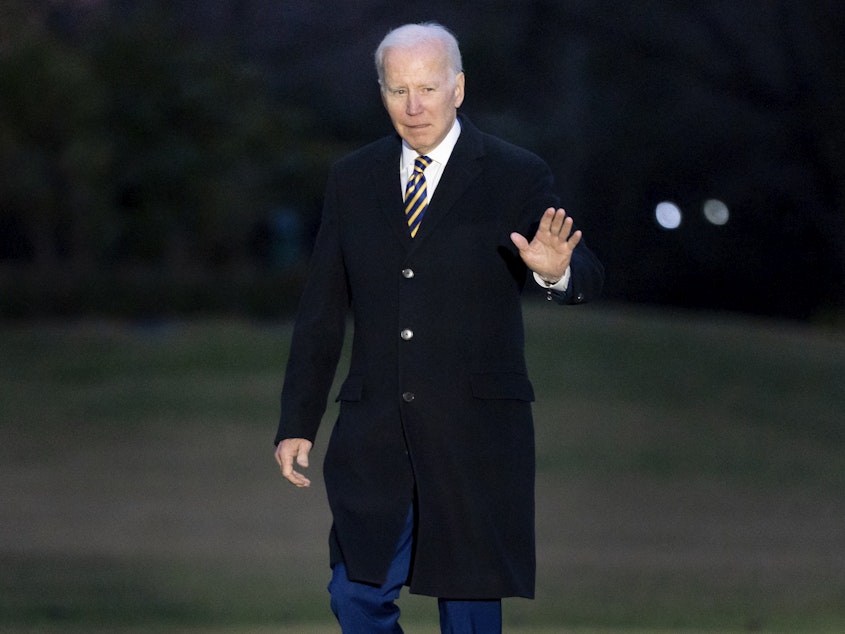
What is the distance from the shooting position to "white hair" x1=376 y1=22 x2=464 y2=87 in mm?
3539

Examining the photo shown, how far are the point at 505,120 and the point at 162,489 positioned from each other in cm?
783

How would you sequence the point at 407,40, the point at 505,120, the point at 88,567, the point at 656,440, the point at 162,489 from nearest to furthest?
1. the point at 407,40
2. the point at 88,567
3. the point at 162,489
4. the point at 656,440
5. the point at 505,120

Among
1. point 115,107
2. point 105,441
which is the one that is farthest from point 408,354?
point 115,107

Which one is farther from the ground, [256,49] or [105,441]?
[256,49]

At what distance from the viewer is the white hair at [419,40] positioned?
139 inches

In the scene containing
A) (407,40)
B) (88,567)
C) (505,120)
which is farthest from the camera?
(505,120)

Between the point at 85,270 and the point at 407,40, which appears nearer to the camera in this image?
the point at 407,40

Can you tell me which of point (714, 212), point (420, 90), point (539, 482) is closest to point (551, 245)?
point (420, 90)

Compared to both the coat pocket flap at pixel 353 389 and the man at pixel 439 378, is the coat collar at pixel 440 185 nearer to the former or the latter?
the man at pixel 439 378

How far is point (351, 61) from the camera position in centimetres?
1978

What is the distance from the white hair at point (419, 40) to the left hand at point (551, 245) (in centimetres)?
45

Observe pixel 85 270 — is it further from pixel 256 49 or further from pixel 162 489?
pixel 162 489

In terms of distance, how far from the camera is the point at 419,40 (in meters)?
3.54

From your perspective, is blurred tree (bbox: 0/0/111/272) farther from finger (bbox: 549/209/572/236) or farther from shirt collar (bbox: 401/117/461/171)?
finger (bbox: 549/209/572/236)
